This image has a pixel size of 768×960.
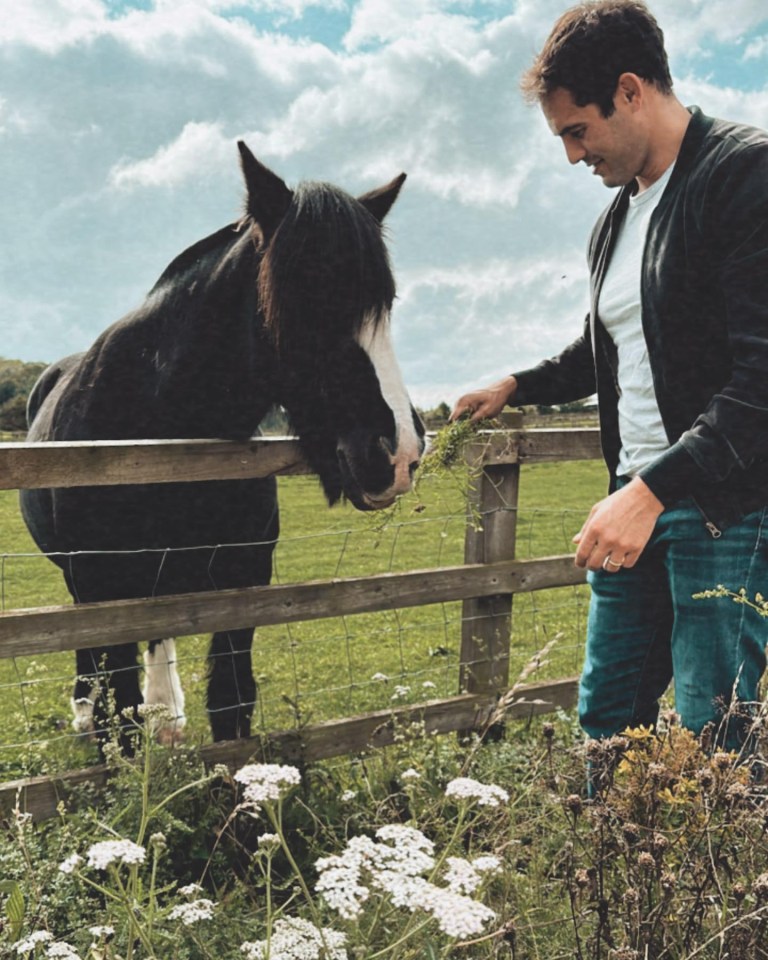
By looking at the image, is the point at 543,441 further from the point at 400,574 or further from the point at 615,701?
the point at 615,701

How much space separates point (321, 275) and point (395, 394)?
543 millimetres

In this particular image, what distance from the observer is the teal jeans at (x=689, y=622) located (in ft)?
7.40

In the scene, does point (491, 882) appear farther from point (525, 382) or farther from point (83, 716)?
point (83, 716)

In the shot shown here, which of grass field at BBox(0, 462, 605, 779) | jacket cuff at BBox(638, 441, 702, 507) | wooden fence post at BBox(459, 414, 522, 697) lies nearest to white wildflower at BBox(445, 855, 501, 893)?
jacket cuff at BBox(638, 441, 702, 507)

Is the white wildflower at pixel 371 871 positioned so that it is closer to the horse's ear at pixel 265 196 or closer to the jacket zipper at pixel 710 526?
the jacket zipper at pixel 710 526

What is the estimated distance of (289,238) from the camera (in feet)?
10.9

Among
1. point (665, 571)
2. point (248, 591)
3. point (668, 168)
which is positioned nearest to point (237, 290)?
point (248, 591)

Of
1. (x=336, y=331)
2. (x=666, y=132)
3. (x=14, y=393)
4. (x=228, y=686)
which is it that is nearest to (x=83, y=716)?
(x=228, y=686)

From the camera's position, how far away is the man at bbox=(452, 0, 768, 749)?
2.04 metres

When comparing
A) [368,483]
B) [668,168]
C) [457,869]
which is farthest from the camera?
[368,483]

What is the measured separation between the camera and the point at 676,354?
2273mm

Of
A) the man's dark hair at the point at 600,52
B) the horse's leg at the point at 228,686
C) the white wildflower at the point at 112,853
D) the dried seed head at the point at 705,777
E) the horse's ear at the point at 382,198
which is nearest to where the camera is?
the white wildflower at the point at 112,853

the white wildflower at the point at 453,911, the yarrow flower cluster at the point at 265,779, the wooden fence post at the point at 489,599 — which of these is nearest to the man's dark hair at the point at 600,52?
the yarrow flower cluster at the point at 265,779

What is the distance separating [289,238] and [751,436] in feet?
6.36
